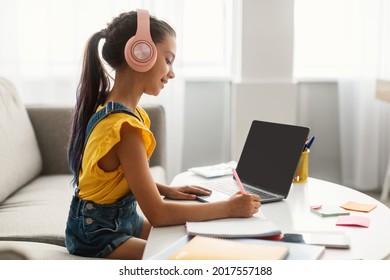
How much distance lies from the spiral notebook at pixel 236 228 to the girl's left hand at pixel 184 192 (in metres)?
0.24

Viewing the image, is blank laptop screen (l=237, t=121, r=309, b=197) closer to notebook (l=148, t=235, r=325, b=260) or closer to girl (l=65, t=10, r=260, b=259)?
girl (l=65, t=10, r=260, b=259)

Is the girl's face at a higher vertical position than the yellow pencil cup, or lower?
higher

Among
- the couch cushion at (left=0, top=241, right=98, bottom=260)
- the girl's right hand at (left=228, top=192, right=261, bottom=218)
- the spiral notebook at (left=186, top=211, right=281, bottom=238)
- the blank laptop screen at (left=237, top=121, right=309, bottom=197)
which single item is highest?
the blank laptop screen at (left=237, top=121, right=309, bottom=197)

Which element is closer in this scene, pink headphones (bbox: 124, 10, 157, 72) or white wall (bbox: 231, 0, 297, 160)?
pink headphones (bbox: 124, 10, 157, 72)

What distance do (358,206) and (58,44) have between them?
2111 millimetres

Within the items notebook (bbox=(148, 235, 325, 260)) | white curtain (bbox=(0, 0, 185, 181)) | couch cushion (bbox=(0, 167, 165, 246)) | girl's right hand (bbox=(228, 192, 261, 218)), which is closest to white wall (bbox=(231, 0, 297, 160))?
white curtain (bbox=(0, 0, 185, 181))

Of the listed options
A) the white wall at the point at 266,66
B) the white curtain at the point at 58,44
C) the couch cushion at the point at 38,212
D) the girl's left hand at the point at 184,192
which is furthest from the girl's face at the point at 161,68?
the white curtain at the point at 58,44

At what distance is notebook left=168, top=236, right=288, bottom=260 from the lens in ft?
3.05

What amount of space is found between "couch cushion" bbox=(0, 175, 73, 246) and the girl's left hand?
1.53 ft

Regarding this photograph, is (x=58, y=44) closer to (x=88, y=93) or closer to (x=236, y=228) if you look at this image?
(x=88, y=93)

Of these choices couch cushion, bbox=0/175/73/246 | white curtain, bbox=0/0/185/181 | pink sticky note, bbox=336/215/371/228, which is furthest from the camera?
white curtain, bbox=0/0/185/181
